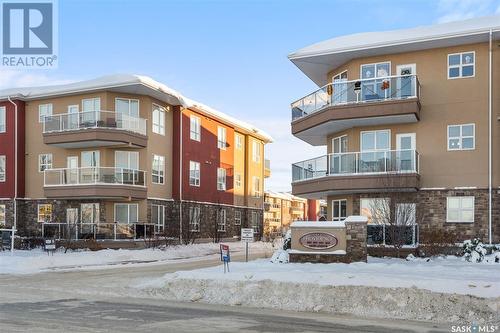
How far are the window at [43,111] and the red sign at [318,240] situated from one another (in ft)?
75.3

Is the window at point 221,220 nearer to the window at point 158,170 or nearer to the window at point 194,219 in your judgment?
the window at point 194,219

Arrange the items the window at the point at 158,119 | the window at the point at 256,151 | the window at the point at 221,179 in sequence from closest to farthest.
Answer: the window at the point at 158,119 → the window at the point at 221,179 → the window at the point at 256,151

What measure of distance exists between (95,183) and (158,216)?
5.34 meters

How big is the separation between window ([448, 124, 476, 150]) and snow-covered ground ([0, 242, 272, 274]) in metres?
14.9

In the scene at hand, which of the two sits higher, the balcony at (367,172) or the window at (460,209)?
the balcony at (367,172)

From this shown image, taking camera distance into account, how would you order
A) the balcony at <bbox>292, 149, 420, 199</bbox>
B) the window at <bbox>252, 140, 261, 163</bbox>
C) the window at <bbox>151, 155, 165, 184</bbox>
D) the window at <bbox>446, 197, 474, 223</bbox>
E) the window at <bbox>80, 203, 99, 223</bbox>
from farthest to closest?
the window at <bbox>252, 140, 261, 163</bbox> → the window at <bbox>151, 155, 165, 184</bbox> → the window at <bbox>80, 203, 99, 223</bbox> → the window at <bbox>446, 197, 474, 223</bbox> → the balcony at <bbox>292, 149, 420, 199</bbox>

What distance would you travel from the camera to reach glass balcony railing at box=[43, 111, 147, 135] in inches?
1292

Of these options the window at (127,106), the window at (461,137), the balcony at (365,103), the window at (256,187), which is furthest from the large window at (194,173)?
the window at (461,137)

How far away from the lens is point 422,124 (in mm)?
25000

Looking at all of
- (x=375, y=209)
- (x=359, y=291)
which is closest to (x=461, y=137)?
(x=375, y=209)

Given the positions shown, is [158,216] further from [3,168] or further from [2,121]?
[2,121]

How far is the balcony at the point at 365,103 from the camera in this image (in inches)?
942

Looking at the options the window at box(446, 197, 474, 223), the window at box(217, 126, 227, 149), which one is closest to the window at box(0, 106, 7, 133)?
the window at box(217, 126, 227, 149)

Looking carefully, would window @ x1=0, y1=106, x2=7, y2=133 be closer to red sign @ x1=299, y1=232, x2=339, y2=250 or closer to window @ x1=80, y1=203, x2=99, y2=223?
window @ x1=80, y1=203, x2=99, y2=223
